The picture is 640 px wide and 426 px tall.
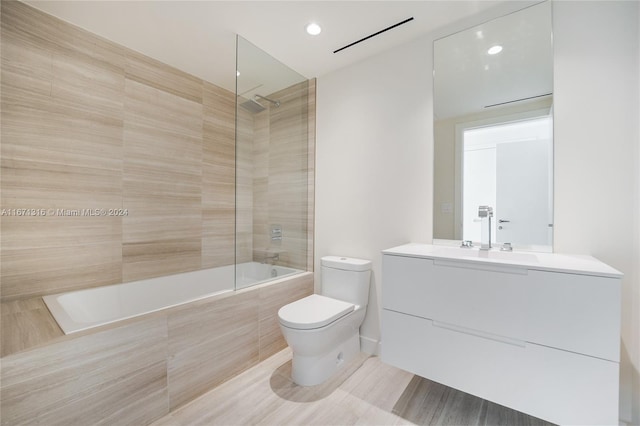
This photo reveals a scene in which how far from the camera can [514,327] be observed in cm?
122

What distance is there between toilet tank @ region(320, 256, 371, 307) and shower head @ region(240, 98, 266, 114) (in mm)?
1371

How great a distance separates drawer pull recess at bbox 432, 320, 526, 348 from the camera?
1213 millimetres

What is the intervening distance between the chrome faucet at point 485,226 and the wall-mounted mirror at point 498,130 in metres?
0.04

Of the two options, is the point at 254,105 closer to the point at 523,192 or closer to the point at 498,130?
the point at 498,130

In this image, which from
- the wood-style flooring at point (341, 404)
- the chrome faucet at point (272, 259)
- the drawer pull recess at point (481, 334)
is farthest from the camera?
the chrome faucet at point (272, 259)

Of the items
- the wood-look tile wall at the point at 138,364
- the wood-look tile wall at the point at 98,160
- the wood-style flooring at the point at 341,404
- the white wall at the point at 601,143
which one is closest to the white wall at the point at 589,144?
the white wall at the point at 601,143

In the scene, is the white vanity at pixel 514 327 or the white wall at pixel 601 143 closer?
the white vanity at pixel 514 327

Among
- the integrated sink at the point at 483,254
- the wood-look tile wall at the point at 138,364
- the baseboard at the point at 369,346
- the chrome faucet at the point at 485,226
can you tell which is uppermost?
the chrome faucet at the point at 485,226

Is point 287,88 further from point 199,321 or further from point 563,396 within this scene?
point 563,396

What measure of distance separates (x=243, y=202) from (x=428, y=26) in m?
1.90

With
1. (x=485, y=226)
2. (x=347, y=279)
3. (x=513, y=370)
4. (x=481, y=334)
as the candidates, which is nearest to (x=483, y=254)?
(x=485, y=226)

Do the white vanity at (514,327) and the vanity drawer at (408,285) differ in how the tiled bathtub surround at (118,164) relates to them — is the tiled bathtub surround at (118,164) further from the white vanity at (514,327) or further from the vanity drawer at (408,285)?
the white vanity at (514,327)

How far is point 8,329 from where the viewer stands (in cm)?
129

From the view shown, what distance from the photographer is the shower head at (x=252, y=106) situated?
6.97 feet
